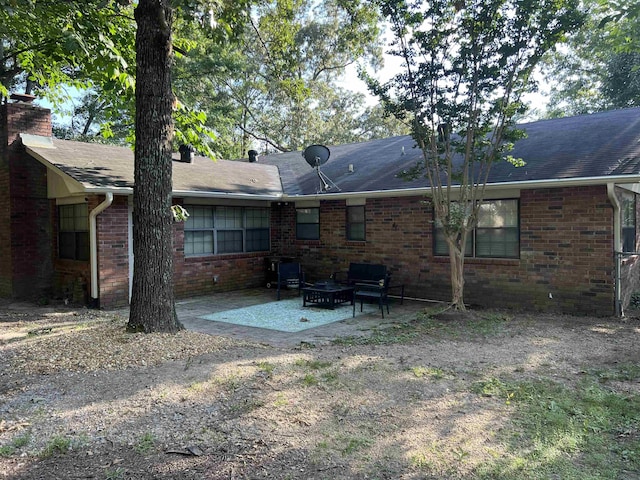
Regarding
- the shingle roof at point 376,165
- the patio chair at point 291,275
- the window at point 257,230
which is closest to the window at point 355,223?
the shingle roof at point 376,165

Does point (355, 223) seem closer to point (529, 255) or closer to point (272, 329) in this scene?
point (529, 255)

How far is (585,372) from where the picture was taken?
18.0ft

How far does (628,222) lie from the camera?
9.84 metres

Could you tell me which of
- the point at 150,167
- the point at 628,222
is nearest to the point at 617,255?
the point at 628,222

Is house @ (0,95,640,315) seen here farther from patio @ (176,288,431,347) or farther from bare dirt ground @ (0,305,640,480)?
bare dirt ground @ (0,305,640,480)

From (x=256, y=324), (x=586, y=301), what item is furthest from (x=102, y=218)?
(x=586, y=301)

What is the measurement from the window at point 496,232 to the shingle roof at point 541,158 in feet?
2.27

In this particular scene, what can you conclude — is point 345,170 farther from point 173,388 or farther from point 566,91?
point 566,91

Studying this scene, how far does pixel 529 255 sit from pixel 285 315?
16.4 feet

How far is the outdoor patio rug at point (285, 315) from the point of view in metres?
8.45

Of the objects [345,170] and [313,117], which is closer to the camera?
[345,170]

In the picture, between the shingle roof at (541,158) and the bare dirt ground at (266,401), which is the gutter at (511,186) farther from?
the bare dirt ground at (266,401)

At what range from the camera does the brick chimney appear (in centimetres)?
1084

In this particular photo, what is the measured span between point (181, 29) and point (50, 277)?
6.58 m
